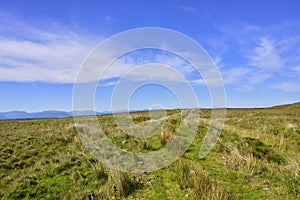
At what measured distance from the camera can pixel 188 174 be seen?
791 cm

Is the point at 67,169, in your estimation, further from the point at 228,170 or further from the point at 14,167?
the point at 228,170

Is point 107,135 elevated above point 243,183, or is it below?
above

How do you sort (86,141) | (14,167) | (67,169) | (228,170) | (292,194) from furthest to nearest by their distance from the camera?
(86,141), (14,167), (67,169), (228,170), (292,194)

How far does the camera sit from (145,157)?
34.9ft

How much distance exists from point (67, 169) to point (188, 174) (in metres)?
4.21

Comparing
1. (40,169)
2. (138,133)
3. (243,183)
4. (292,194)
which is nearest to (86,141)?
(138,133)

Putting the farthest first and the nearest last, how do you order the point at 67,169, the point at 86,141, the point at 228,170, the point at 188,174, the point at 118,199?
the point at 86,141 < the point at 67,169 < the point at 228,170 < the point at 188,174 < the point at 118,199

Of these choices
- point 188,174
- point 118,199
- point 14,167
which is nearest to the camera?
point 118,199

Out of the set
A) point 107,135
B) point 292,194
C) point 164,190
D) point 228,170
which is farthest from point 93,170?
point 107,135

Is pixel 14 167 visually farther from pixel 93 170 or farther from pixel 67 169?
pixel 93 170

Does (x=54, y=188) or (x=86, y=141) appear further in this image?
(x=86, y=141)

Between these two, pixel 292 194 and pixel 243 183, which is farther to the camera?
pixel 243 183

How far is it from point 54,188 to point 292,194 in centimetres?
620

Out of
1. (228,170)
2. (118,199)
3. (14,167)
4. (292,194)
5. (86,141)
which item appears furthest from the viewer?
(86,141)
